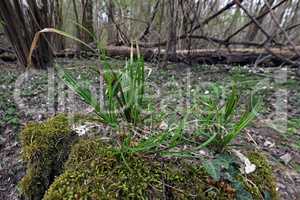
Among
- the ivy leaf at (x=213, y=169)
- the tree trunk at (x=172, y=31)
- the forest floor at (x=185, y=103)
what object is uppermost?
the tree trunk at (x=172, y=31)

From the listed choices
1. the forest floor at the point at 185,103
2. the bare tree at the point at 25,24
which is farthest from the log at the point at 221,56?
the bare tree at the point at 25,24

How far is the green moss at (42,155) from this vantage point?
3.11 feet

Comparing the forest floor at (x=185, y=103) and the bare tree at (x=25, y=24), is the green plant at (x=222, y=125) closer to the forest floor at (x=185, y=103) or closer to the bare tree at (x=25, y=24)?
the forest floor at (x=185, y=103)

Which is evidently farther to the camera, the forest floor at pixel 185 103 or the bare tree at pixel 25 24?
the bare tree at pixel 25 24

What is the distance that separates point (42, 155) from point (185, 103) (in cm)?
112

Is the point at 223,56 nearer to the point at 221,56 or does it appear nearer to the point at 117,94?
the point at 221,56

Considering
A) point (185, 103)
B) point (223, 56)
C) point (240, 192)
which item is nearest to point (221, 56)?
point (223, 56)

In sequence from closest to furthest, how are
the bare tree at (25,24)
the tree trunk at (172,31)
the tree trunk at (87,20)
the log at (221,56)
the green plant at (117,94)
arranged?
the green plant at (117,94)
the bare tree at (25,24)
the tree trunk at (172,31)
the log at (221,56)
the tree trunk at (87,20)

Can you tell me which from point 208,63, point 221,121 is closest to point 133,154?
point 221,121

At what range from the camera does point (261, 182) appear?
2.72 feet

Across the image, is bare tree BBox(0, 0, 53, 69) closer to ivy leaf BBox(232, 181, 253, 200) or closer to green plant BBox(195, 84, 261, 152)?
green plant BBox(195, 84, 261, 152)

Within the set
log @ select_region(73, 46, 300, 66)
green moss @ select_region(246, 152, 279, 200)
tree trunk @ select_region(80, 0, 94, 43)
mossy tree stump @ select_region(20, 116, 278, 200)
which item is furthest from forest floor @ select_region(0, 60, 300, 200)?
tree trunk @ select_region(80, 0, 94, 43)

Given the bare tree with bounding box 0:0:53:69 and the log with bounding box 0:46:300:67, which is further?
the log with bounding box 0:46:300:67

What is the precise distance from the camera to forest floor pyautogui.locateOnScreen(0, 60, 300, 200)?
1252 millimetres
